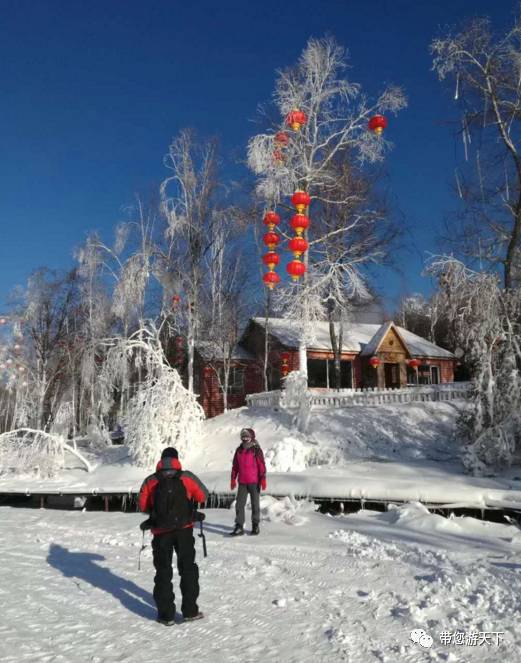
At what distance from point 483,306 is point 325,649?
427 inches

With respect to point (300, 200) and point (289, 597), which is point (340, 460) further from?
point (289, 597)

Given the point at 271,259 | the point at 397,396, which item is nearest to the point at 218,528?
the point at 271,259

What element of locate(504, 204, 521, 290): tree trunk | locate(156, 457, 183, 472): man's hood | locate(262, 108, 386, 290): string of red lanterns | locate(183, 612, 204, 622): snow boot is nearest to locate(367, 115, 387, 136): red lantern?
locate(262, 108, 386, 290): string of red lanterns

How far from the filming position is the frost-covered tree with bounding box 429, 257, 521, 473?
1287cm

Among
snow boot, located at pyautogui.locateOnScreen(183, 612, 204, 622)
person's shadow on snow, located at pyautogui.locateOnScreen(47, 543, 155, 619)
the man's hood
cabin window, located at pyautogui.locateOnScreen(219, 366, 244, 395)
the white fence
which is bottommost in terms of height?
person's shadow on snow, located at pyautogui.locateOnScreen(47, 543, 155, 619)

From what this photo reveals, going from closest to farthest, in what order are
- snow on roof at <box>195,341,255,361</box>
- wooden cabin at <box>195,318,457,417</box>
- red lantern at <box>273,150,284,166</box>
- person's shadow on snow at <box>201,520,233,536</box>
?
person's shadow on snow at <box>201,520,233,536</box> → red lantern at <box>273,150,284,166</box> → snow on roof at <box>195,341,255,361</box> → wooden cabin at <box>195,318,457,417</box>

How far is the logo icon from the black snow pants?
1.81 metres

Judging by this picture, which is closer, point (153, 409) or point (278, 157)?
point (153, 409)

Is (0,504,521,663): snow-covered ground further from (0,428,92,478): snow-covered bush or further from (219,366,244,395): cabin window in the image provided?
(219,366,244,395): cabin window

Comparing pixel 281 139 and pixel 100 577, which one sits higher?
pixel 281 139

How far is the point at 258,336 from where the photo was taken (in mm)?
31922

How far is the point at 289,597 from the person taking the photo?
5.26 meters

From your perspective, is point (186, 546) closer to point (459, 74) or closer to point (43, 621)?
point (43, 621)

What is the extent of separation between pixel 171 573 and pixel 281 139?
48.3 feet
